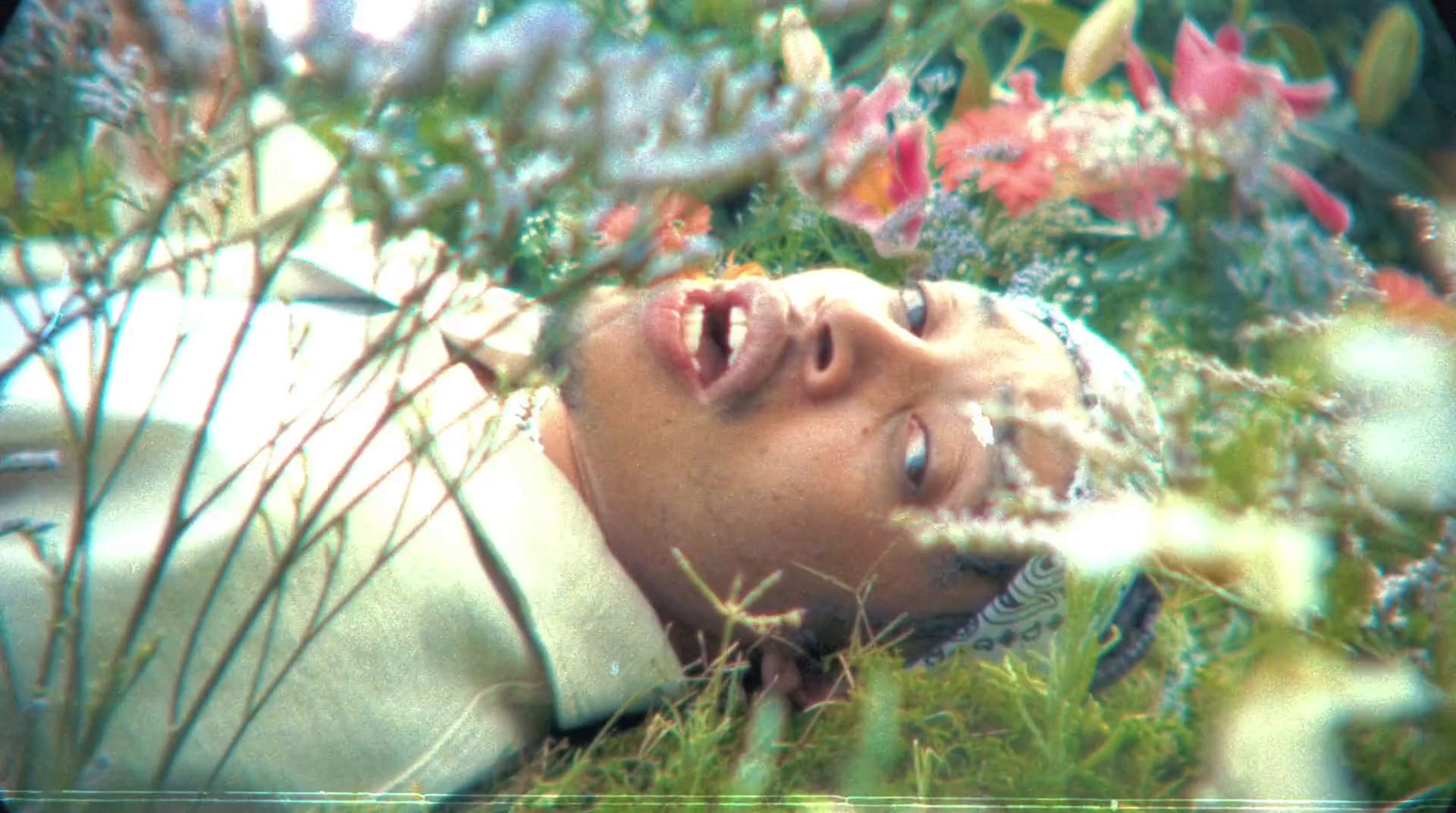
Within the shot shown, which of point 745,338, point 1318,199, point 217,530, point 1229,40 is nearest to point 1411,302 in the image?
point 1318,199

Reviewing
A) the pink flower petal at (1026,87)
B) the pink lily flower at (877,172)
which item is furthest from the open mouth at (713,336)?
the pink flower petal at (1026,87)

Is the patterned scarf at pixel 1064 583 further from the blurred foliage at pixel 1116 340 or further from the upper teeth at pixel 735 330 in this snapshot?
the upper teeth at pixel 735 330

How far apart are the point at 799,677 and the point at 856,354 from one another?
224mm

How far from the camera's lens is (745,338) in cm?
69

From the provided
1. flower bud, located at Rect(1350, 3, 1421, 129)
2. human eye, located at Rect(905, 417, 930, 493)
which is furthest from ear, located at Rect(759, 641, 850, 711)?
flower bud, located at Rect(1350, 3, 1421, 129)

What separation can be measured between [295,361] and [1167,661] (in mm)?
516

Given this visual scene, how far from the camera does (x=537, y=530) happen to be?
0.70 meters

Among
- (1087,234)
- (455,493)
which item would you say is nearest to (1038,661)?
(1087,234)

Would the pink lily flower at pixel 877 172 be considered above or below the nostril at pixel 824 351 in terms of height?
above

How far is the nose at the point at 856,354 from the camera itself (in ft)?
2.33

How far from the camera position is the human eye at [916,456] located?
2.18 feet

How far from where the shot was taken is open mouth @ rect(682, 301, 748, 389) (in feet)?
2.28

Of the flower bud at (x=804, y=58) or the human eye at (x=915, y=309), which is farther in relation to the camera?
the human eye at (x=915, y=309)

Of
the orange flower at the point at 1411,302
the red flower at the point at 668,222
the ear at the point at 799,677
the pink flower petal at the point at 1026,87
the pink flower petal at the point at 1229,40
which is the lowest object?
the ear at the point at 799,677
